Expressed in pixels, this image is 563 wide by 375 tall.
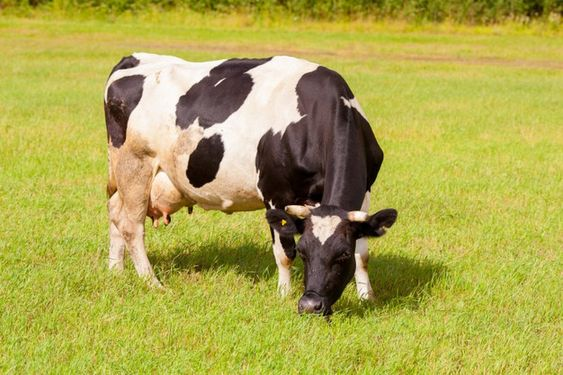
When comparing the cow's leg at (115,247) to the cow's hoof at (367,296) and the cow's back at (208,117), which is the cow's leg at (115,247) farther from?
the cow's hoof at (367,296)

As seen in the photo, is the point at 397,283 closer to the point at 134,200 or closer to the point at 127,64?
the point at 134,200

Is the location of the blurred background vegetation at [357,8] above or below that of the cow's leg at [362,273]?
below

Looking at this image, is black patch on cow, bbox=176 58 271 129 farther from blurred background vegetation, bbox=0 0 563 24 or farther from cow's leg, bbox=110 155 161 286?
blurred background vegetation, bbox=0 0 563 24

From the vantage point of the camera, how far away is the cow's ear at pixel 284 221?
6438mm

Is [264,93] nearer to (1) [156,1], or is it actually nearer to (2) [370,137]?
(2) [370,137]

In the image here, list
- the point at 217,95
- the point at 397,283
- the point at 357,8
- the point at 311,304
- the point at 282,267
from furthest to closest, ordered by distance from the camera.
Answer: the point at 357,8 < the point at 397,283 < the point at 217,95 < the point at 282,267 < the point at 311,304

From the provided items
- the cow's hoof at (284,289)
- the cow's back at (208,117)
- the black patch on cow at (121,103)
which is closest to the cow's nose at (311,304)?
the cow's hoof at (284,289)

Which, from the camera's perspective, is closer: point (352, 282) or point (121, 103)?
point (352, 282)

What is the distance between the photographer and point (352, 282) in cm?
785

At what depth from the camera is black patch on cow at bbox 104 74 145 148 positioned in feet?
27.0

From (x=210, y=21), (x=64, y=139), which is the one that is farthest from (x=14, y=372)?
(x=210, y=21)

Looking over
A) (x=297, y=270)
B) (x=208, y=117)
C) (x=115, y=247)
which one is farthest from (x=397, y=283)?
(x=115, y=247)

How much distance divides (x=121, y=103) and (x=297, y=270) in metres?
2.06

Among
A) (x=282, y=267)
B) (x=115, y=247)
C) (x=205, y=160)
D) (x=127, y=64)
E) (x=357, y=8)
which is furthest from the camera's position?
(x=357, y=8)
